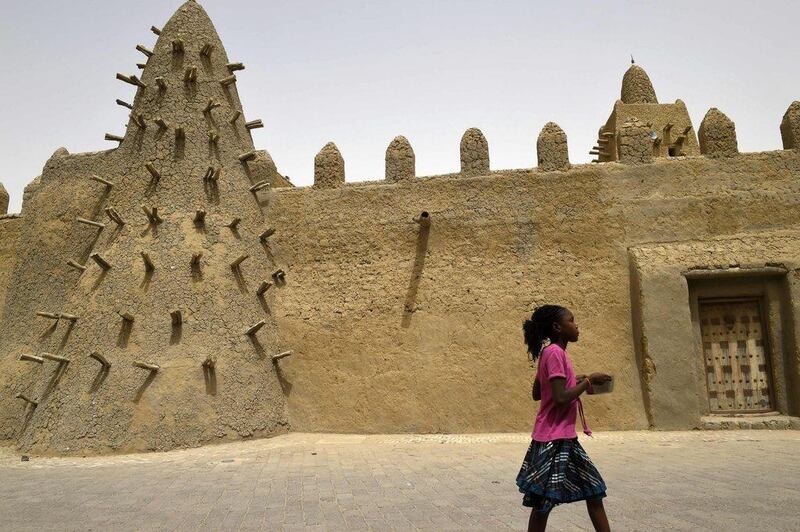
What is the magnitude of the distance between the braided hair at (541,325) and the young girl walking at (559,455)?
0.05 m

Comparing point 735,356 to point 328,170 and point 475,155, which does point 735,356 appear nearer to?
point 475,155

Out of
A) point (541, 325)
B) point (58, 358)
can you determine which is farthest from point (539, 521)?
point (58, 358)

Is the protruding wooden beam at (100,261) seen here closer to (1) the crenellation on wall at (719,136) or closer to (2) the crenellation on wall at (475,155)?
(2) the crenellation on wall at (475,155)

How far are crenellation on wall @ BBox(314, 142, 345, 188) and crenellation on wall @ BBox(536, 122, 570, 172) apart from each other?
141 inches

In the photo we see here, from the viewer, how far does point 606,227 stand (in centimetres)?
968

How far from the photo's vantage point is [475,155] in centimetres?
1027

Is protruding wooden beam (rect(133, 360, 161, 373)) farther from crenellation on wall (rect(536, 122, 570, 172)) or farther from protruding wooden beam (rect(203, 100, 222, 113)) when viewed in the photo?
crenellation on wall (rect(536, 122, 570, 172))

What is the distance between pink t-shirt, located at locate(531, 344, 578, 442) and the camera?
10.6ft

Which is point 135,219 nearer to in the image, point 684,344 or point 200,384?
point 200,384

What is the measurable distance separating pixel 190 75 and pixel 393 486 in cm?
824

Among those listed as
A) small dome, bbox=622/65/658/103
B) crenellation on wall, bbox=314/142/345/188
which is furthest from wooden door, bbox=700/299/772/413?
small dome, bbox=622/65/658/103

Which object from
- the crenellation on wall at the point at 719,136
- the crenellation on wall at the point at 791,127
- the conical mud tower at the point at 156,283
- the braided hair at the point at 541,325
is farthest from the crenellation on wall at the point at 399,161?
the braided hair at the point at 541,325

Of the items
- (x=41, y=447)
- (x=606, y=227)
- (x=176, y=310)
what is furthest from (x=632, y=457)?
(x=41, y=447)

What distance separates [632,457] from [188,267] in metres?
7.01
